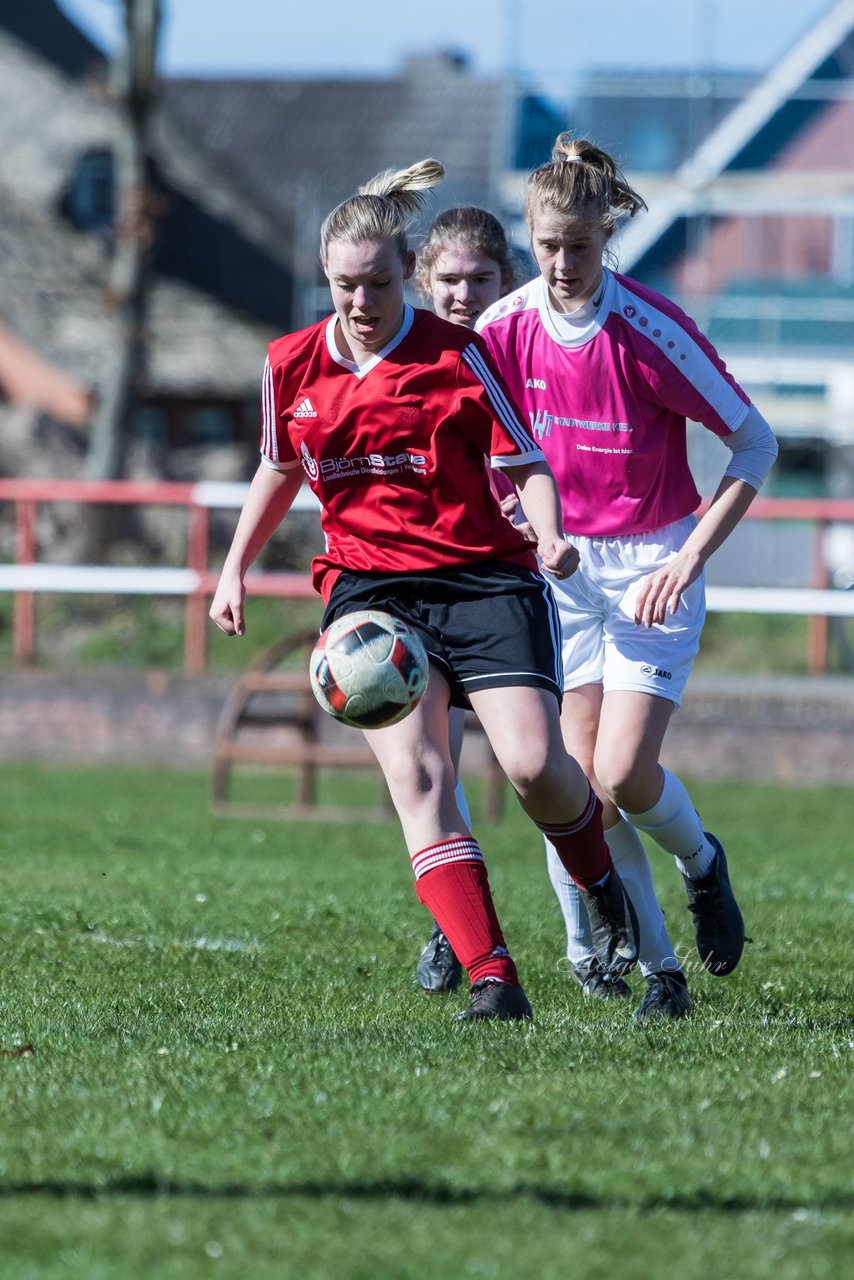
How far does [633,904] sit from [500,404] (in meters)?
1.58

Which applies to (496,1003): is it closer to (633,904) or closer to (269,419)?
(633,904)

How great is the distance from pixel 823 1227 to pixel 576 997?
241 cm

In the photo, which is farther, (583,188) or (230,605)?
(230,605)

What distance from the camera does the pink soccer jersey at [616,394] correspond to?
5414 millimetres

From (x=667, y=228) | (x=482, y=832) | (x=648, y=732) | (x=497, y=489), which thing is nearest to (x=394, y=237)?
(x=497, y=489)

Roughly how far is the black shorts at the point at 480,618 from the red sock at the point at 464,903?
1.48ft

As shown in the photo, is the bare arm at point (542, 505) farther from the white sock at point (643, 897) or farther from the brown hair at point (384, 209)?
the white sock at point (643, 897)

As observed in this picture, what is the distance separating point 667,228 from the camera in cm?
2419

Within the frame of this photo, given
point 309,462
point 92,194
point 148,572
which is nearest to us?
point 309,462

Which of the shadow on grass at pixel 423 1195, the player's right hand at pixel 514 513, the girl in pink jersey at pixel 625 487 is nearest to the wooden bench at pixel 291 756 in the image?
the girl in pink jersey at pixel 625 487

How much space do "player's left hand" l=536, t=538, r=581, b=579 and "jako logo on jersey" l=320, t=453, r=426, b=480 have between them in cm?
43

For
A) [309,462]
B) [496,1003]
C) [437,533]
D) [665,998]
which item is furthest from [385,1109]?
[309,462]

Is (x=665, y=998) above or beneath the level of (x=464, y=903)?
beneath

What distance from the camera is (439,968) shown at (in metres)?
5.91
